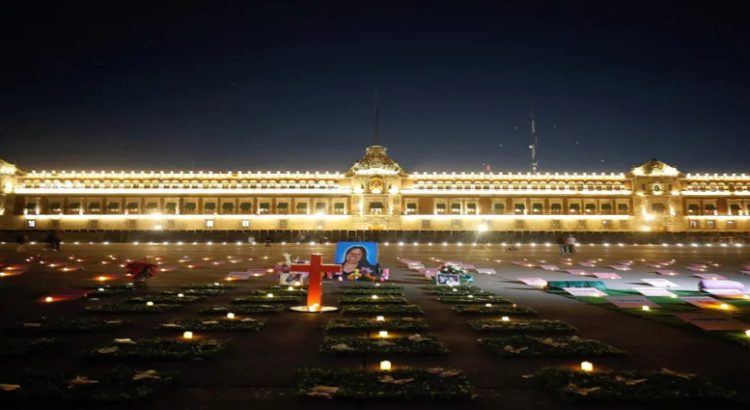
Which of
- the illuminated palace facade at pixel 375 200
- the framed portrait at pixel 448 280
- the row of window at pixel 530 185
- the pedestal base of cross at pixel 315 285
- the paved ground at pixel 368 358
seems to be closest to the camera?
the paved ground at pixel 368 358

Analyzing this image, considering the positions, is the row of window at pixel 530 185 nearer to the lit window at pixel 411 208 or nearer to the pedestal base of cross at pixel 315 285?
the lit window at pixel 411 208

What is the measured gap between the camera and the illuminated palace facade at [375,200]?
78750 mm

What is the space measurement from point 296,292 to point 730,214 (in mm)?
96542

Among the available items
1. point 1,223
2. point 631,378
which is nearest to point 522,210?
point 631,378

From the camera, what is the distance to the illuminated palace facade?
258 feet

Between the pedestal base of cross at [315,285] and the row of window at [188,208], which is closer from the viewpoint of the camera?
the pedestal base of cross at [315,285]

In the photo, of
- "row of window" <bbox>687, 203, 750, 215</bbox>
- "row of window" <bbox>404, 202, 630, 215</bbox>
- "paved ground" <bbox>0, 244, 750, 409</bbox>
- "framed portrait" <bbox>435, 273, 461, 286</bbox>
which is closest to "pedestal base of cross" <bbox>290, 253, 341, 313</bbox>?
"paved ground" <bbox>0, 244, 750, 409</bbox>

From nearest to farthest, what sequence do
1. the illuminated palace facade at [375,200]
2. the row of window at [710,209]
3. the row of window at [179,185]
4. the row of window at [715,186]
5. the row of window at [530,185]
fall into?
the illuminated palace facade at [375,200] < the row of window at [179,185] < the row of window at [710,209] < the row of window at [530,185] < the row of window at [715,186]

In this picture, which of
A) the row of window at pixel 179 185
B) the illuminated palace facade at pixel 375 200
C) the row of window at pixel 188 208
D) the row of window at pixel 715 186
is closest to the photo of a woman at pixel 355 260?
the illuminated palace facade at pixel 375 200

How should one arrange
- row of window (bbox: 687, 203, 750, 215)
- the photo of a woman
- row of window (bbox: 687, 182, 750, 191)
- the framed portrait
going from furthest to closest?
row of window (bbox: 687, 182, 750, 191) < row of window (bbox: 687, 203, 750, 215) < the photo of a woman < the framed portrait

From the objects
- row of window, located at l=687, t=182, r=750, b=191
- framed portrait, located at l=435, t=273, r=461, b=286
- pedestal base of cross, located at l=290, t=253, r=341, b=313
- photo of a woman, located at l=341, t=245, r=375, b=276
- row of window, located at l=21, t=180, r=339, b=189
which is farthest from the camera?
row of window, located at l=687, t=182, r=750, b=191

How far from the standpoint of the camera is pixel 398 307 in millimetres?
10938

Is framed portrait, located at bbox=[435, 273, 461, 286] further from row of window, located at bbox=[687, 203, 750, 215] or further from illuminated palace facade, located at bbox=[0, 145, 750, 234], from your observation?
row of window, located at bbox=[687, 203, 750, 215]

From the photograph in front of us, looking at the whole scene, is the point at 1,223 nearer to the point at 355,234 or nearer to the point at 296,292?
the point at 355,234
